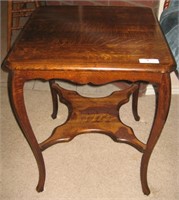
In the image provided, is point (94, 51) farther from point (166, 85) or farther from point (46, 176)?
point (46, 176)

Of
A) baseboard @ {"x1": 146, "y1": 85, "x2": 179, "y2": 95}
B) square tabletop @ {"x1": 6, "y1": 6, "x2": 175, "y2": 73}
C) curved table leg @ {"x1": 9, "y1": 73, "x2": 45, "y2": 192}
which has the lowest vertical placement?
baseboard @ {"x1": 146, "y1": 85, "x2": 179, "y2": 95}

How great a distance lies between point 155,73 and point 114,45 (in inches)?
6.3

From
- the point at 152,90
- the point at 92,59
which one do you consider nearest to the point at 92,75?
the point at 92,59

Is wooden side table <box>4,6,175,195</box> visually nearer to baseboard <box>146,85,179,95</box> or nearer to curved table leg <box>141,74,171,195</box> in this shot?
curved table leg <box>141,74,171,195</box>

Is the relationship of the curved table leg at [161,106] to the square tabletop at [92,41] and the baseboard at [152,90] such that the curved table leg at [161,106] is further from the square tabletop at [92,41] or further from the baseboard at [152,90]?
the baseboard at [152,90]

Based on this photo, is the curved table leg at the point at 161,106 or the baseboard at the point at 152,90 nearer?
the curved table leg at the point at 161,106

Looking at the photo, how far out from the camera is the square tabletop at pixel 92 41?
0.62m

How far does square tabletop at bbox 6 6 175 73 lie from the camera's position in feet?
2.03

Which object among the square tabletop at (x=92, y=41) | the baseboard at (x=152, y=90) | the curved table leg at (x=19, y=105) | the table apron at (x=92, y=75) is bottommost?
the baseboard at (x=152, y=90)

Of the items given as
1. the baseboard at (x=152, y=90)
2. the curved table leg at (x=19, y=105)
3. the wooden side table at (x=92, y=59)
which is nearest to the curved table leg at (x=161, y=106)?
the wooden side table at (x=92, y=59)

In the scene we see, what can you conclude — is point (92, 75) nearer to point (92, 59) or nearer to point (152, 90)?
point (92, 59)

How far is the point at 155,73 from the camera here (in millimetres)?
615

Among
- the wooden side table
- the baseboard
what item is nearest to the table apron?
the wooden side table

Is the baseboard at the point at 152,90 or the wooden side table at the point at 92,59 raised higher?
the wooden side table at the point at 92,59
